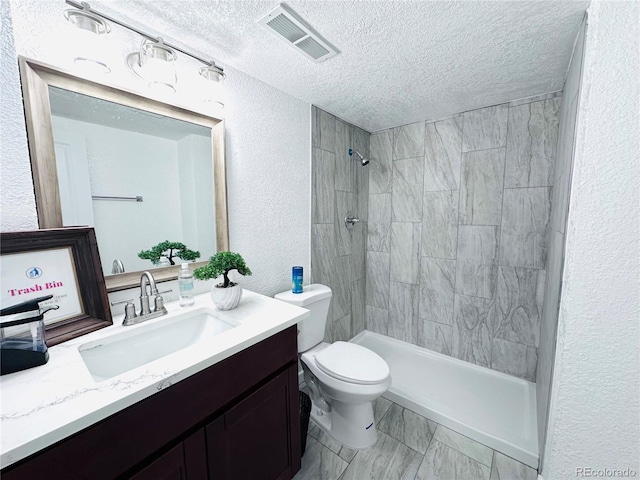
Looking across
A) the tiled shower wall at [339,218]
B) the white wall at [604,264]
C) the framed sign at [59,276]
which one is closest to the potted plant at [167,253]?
the framed sign at [59,276]

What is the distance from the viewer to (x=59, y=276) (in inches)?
36.1

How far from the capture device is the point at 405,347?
2559 mm

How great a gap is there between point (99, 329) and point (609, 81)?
6.63ft

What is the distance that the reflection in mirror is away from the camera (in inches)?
39.6

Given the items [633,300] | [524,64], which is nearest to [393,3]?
[524,64]

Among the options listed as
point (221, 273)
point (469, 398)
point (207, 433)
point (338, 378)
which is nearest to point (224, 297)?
point (221, 273)

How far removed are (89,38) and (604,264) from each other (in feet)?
6.63

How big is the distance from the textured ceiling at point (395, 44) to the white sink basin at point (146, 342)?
50.1 inches

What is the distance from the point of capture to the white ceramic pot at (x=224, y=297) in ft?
3.95

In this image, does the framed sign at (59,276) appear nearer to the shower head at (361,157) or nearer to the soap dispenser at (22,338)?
the soap dispenser at (22,338)

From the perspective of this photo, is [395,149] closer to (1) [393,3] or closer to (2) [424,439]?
(1) [393,3]

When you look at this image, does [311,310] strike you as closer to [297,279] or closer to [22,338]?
[297,279]

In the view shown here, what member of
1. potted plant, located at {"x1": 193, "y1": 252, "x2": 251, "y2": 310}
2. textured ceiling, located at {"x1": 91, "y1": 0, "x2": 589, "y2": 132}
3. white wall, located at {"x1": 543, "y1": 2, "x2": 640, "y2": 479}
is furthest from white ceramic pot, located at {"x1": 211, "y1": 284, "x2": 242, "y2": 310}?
white wall, located at {"x1": 543, "y1": 2, "x2": 640, "y2": 479}

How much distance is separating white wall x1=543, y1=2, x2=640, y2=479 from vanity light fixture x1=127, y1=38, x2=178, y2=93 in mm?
1589
